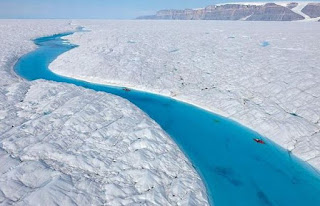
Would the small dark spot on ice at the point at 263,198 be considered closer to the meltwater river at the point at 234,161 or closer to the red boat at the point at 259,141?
the meltwater river at the point at 234,161

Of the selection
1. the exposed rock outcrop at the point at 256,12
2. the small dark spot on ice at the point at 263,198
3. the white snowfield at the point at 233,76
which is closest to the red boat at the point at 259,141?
the white snowfield at the point at 233,76

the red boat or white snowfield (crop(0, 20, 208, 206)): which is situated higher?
white snowfield (crop(0, 20, 208, 206))

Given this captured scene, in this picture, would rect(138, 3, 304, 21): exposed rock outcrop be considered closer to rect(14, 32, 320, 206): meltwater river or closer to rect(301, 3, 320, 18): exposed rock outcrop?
rect(301, 3, 320, 18): exposed rock outcrop

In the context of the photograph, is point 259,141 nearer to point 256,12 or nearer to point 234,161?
point 234,161

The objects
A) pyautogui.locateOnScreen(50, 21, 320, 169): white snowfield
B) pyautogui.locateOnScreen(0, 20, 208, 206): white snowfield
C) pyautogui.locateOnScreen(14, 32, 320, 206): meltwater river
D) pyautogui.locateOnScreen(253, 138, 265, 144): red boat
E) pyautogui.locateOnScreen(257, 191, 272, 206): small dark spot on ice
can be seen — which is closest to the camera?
pyautogui.locateOnScreen(0, 20, 208, 206): white snowfield

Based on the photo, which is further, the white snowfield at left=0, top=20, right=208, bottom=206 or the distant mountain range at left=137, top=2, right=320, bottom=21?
the distant mountain range at left=137, top=2, right=320, bottom=21

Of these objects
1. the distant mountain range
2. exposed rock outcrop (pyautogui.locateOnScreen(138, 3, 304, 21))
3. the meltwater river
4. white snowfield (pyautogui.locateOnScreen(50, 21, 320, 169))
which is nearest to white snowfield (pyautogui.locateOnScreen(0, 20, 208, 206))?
the meltwater river
